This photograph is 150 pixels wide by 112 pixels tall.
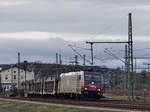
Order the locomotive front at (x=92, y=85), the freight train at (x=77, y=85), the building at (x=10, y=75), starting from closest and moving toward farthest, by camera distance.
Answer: the locomotive front at (x=92, y=85)
the freight train at (x=77, y=85)
the building at (x=10, y=75)

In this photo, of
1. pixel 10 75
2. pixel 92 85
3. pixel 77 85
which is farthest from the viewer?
pixel 10 75

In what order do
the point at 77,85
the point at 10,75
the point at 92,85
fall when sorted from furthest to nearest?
the point at 10,75 < the point at 77,85 < the point at 92,85

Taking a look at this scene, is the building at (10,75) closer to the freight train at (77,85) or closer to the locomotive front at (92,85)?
the freight train at (77,85)

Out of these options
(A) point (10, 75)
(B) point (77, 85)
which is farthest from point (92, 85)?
(A) point (10, 75)

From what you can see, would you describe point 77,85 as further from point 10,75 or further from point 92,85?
point 10,75

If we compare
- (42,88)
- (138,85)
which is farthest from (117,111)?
(138,85)

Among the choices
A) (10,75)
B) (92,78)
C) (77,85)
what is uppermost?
(10,75)

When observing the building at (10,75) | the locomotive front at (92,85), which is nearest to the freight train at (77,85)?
the locomotive front at (92,85)

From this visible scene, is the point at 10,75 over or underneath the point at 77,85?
over

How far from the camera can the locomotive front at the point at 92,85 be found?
50344 mm

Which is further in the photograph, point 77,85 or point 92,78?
point 77,85

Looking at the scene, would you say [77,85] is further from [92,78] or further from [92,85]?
[92,78]

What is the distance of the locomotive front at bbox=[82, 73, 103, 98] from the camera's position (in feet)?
165

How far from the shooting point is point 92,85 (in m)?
51.0
